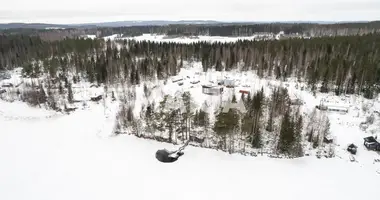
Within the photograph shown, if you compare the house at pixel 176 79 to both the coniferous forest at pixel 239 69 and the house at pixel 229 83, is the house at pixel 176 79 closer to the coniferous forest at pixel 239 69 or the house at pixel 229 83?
the coniferous forest at pixel 239 69

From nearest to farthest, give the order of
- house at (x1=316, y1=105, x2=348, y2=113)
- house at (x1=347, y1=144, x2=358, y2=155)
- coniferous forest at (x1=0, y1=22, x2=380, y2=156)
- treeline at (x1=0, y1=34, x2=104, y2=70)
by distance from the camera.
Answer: house at (x1=347, y1=144, x2=358, y2=155)
coniferous forest at (x1=0, y1=22, x2=380, y2=156)
house at (x1=316, y1=105, x2=348, y2=113)
treeline at (x1=0, y1=34, x2=104, y2=70)

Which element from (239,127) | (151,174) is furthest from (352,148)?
(151,174)

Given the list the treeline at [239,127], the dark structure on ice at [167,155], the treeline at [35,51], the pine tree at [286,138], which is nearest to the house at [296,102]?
the treeline at [239,127]

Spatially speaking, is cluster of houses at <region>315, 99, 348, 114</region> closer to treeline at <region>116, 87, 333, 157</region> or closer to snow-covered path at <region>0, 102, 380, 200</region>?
treeline at <region>116, 87, 333, 157</region>

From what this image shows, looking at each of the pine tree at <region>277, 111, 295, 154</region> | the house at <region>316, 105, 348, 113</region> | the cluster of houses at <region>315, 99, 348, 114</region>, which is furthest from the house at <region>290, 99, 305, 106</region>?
the pine tree at <region>277, 111, 295, 154</region>

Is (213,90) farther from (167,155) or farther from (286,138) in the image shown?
(167,155)

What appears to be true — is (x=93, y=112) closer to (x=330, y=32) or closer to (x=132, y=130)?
(x=132, y=130)

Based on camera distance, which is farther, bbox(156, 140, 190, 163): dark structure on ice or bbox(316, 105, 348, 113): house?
bbox(316, 105, 348, 113): house
